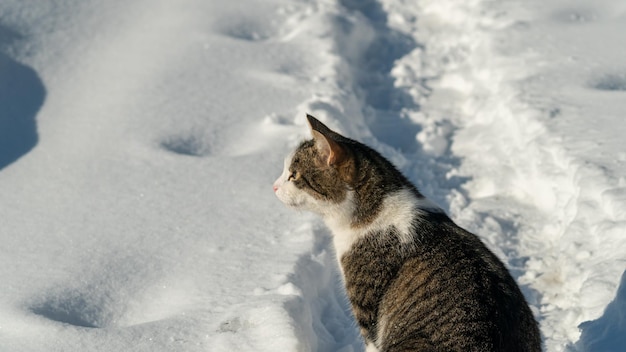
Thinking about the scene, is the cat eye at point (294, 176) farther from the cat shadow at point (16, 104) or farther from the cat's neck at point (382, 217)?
the cat shadow at point (16, 104)

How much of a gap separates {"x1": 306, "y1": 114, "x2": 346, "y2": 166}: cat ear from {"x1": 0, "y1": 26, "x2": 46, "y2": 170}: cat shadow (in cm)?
275

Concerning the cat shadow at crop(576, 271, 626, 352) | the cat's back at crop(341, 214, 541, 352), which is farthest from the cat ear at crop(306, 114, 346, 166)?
the cat shadow at crop(576, 271, 626, 352)

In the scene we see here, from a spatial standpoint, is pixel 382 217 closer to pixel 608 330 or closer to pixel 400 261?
pixel 400 261

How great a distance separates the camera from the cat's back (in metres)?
3.10

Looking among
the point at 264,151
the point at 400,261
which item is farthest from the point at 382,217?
the point at 264,151

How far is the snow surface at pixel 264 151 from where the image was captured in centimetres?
418

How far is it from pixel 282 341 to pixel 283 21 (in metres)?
4.87

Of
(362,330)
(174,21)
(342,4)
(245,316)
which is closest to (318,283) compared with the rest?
(245,316)

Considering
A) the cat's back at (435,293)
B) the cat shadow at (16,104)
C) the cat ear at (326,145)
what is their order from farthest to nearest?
the cat shadow at (16,104)
the cat ear at (326,145)
the cat's back at (435,293)

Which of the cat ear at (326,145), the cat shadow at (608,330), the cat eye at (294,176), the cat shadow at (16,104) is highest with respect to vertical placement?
the cat ear at (326,145)

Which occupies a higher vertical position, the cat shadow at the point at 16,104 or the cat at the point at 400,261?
the cat at the point at 400,261

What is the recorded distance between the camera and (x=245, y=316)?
13.3 ft

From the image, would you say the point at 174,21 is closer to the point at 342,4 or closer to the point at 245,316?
the point at 342,4

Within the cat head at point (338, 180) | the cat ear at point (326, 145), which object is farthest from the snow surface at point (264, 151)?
the cat ear at point (326, 145)
